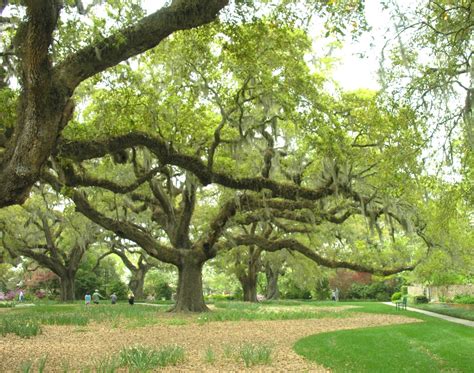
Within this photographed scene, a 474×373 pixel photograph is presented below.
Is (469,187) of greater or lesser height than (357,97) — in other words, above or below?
below

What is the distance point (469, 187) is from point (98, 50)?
7.67 metres

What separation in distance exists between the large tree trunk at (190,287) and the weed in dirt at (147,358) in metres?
11.1

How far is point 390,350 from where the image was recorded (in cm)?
959

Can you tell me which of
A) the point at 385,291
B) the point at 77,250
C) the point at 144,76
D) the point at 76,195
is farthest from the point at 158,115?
the point at 385,291

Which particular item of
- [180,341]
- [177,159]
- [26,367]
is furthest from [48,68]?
[180,341]

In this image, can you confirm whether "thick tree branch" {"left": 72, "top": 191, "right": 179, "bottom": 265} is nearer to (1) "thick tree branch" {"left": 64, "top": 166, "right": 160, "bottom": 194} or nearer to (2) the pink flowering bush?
(1) "thick tree branch" {"left": 64, "top": 166, "right": 160, "bottom": 194}

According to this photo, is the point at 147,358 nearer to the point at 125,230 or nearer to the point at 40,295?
the point at 125,230

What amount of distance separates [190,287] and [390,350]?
35.4ft

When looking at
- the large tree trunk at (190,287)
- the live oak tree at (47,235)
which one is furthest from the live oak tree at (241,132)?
the live oak tree at (47,235)

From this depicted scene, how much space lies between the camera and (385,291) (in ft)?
136

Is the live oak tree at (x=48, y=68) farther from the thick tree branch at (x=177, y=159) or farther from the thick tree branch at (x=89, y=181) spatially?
the thick tree branch at (x=89, y=181)

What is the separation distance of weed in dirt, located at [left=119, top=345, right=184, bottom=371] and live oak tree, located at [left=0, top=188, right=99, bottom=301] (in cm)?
1371

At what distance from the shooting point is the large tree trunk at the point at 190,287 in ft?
61.9

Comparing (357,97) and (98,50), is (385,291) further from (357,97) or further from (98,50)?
(98,50)
